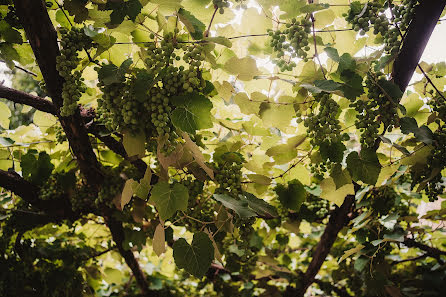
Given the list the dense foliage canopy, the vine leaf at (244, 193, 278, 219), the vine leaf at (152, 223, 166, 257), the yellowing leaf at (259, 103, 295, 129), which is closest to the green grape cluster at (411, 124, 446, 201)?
the dense foliage canopy

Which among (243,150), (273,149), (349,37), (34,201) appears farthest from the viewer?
(34,201)

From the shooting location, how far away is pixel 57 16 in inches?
55.9

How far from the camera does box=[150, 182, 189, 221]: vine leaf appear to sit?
4.15ft

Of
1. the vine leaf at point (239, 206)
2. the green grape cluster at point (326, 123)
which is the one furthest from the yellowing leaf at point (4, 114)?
the green grape cluster at point (326, 123)

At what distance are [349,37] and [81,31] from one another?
1250 millimetres

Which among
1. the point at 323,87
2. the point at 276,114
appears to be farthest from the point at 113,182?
the point at 323,87

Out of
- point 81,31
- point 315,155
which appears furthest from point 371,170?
point 81,31

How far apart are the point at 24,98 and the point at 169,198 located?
992mm

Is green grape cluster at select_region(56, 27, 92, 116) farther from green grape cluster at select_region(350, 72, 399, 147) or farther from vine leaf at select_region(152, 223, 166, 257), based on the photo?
green grape cluster at select_region(350, 72, 399, 147)

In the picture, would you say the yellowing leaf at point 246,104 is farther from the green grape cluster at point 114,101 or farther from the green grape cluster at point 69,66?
the green grape cluster at point 69,66

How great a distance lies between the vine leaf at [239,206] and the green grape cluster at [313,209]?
5.12ft

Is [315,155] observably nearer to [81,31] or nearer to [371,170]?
[371,170]

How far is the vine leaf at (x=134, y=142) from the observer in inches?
52.2

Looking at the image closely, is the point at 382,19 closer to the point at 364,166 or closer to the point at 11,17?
the point at 364,166
